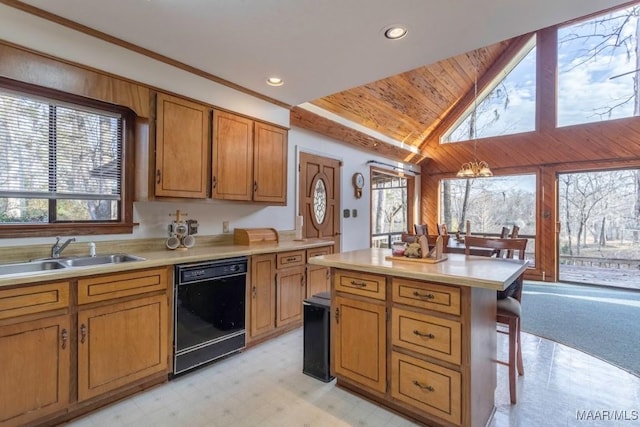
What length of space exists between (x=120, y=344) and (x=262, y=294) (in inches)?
46.4

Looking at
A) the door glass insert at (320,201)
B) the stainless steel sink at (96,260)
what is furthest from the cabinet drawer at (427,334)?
the door glass insert at (320,201)

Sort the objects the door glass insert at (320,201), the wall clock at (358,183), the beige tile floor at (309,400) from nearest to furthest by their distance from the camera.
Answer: the beige tile floor at (309,400), the door glass insert at (320,201), the wall clock at (358,183)

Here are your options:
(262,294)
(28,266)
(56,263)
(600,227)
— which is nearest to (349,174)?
(262,294)

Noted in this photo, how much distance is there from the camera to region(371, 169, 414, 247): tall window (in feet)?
19.7

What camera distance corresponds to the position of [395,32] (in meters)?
2.23

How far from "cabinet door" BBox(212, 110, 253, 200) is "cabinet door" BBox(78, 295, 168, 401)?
1.15 m

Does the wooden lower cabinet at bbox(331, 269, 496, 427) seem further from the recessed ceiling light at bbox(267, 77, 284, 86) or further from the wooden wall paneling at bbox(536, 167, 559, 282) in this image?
the wooden wall paneling at bbox(536, 167, 559, 282)

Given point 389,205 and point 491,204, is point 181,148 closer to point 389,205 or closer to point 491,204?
point 389,205

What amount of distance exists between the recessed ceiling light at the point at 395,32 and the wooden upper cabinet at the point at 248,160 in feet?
5.22

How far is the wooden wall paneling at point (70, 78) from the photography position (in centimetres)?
190

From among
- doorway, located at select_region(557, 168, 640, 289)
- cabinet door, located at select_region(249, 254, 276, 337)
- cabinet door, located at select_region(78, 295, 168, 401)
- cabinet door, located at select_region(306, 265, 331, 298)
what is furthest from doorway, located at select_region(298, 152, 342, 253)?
doorway, located at select_region(557, 168, 640, 289)

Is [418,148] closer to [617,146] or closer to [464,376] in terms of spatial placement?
[617,146]

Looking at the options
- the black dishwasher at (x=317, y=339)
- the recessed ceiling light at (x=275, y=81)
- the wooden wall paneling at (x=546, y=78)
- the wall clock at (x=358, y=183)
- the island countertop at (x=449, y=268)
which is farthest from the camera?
the wooden wall paneling at (x=546, y=78)

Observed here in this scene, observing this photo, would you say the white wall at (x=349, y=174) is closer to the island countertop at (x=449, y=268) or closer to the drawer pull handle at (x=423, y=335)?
the island countertop at (x=449, y=268)
